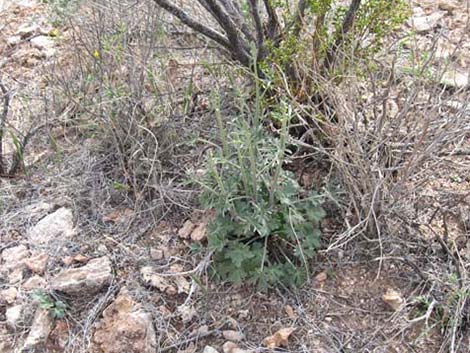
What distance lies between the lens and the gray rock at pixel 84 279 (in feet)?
6.33

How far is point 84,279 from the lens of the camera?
76.4 inches

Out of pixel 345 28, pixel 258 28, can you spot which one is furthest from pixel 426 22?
pixel 258 28

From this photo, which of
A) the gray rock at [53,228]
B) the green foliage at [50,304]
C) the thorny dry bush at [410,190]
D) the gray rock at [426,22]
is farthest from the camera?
the gray rock at [426,22]

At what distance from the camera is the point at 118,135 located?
2279 mm

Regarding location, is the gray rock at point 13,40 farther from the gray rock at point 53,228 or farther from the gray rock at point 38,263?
the gray rock at point 38,263

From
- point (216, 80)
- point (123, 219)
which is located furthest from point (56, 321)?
point (216, 80)

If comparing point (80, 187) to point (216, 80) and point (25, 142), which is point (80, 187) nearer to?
point (25, 142)

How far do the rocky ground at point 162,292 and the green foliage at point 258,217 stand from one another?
0.30ft

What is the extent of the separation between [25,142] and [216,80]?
0.78 meters

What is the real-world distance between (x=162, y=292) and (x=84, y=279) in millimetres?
250

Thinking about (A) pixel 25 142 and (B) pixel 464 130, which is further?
(A) pixel 25 142

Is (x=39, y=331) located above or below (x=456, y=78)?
below

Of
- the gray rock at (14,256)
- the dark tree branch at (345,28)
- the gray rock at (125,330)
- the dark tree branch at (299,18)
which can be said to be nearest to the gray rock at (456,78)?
the dark tree branch at (345,28)

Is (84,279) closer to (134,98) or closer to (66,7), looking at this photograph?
(134,98)
